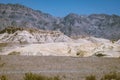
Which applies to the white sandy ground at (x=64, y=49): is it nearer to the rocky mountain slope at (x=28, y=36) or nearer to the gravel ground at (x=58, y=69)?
the gravel ground at (x=58, y=69)

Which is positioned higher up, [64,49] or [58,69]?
[58,69]

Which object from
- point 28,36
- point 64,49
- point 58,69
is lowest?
point 64,49

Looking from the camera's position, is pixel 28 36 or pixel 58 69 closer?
pixel 58 69

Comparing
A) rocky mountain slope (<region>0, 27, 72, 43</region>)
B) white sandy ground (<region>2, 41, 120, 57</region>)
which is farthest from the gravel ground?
rocky mountain slope (<region>0, 27, 72, 43</region>)

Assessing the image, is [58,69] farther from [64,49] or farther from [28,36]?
[28,36]

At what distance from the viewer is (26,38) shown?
349ft

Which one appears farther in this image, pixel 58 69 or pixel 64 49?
pixel 64 49

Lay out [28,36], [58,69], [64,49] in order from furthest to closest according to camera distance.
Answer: [28,36] < [64,49] < [58,69]

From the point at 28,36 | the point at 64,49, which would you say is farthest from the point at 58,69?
the point at 28,36

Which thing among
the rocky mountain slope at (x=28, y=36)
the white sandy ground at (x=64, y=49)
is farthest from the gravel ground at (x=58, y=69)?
the rocky mountain slope at (x=28, y=36)

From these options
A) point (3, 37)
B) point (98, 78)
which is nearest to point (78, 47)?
point (98, 78)

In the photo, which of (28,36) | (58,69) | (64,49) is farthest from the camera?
(28,36)

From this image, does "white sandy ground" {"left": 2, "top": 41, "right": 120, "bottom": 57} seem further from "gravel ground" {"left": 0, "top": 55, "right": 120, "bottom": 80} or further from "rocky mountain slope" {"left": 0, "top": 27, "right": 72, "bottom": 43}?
"rocky mountain slope" {"left": 0, "top": 27, "right": 72, "bottom": 43}

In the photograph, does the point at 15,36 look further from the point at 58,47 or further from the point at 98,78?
the point at 98,78
